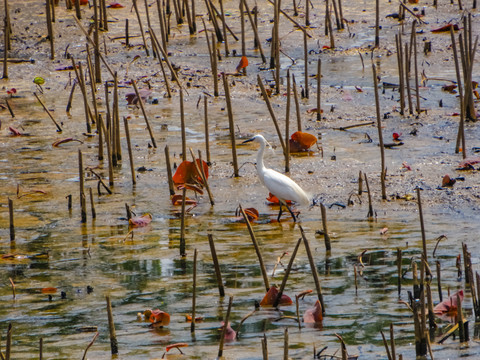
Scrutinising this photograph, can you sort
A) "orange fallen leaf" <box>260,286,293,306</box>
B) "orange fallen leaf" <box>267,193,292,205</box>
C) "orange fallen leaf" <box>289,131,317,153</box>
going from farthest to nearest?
1. "orange fallen leaf" <box>289,131,317,153</box>
2. "orange fallen leaf" <box>267,193,292,205</box>
3. "orange fallen leaf" <box>260,286,293,306</box>

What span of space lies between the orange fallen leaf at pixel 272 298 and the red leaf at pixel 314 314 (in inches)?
10.2

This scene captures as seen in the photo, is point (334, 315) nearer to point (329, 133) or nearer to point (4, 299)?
point (4, 299)

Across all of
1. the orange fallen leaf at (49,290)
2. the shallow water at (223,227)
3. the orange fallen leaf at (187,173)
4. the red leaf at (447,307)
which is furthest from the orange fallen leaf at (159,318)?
the orange fallen leaf at (187,173)

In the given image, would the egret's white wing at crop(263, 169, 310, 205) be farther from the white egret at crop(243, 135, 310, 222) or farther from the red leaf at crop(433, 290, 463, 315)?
the red leaf at crop(433, 290, 463, 315)

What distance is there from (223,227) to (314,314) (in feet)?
7.61

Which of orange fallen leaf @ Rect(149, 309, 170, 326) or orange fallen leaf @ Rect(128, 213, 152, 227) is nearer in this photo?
orange fallen leaf @ Rect(149, 309, 170, 326)

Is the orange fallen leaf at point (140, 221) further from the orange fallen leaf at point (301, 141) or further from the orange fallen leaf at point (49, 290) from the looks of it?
the orange fallen leaf at point (301, 141)

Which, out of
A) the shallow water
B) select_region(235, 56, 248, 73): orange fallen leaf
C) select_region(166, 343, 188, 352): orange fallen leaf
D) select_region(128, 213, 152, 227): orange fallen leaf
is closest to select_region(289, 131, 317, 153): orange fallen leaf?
the shallow water

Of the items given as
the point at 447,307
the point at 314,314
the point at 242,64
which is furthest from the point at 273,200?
the point at 242,64

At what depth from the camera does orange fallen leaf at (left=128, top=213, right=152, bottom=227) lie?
22.8 ft

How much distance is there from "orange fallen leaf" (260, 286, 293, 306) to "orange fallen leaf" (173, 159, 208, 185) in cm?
306

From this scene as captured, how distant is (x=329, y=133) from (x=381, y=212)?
9.25 feet

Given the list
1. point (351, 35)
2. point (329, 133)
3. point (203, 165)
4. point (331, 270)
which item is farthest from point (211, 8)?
point (331, 270)

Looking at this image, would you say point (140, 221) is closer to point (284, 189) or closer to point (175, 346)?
point (284, 189)
